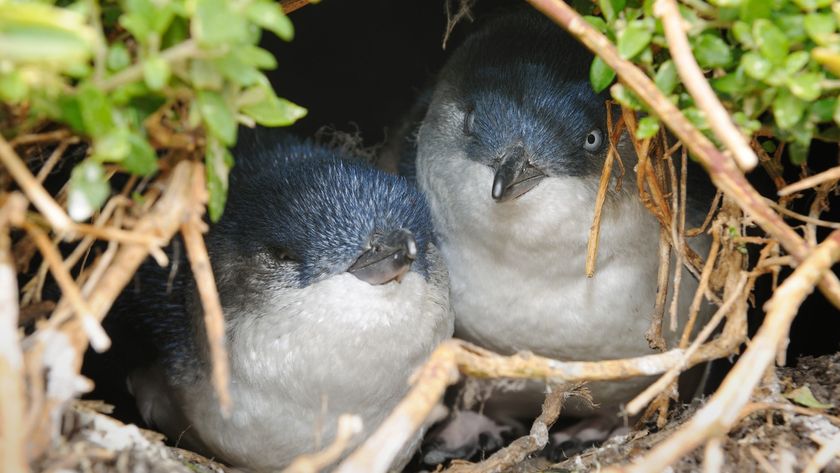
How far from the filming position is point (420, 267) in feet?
6.34

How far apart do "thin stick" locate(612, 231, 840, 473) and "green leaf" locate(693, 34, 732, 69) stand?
0.35 metres

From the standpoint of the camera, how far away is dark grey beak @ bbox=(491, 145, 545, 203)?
1.97m

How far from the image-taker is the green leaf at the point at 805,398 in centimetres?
176

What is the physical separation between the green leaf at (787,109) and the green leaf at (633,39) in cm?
23

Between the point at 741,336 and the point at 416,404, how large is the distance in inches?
27.0

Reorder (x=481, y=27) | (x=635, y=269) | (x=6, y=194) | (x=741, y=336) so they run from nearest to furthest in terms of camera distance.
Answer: (x=6, y=194), (x=741, y=336), (x=635, y=269), (x=481, y=27)

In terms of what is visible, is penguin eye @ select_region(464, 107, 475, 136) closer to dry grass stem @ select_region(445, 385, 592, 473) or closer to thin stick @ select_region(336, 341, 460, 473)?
dry grass stem @ select_region(445, 385, 592, 473)

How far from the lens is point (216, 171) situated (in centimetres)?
134

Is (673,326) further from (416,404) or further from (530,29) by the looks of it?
(530,29)

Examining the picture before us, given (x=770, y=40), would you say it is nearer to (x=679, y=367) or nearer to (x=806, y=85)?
(x=806, y=85)

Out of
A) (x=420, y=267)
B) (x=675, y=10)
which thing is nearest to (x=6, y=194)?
(x=420, y=267)

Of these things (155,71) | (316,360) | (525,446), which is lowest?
(525,446)

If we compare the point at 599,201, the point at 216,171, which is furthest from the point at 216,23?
the point at 599,201

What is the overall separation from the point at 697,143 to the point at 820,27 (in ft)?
0.80
